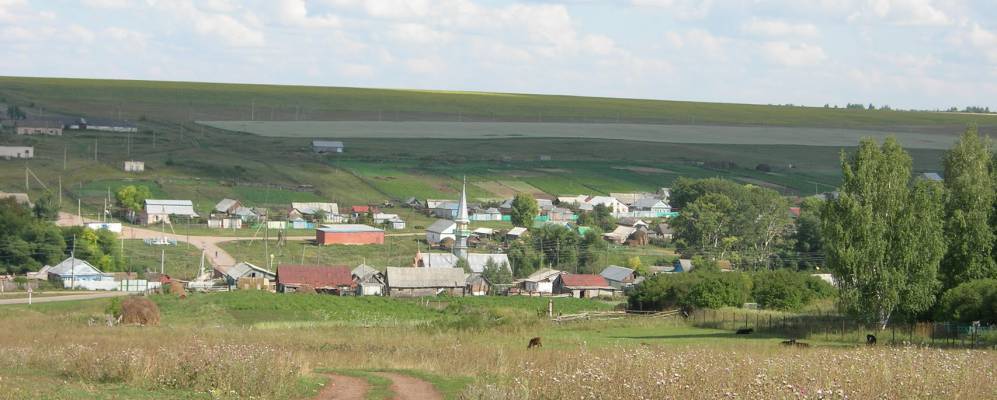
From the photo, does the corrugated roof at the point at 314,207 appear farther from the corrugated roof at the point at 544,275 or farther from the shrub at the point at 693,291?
the shrub at the point at 693,291

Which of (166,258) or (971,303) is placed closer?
(971,303)

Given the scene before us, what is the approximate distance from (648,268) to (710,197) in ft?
56.1

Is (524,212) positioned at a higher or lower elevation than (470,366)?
higher

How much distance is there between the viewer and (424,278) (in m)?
55.2

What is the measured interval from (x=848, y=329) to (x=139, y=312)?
65.5 feet

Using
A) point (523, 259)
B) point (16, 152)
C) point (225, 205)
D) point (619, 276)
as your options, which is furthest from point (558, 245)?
point (16, 152)

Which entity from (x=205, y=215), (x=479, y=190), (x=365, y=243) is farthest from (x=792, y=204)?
(x=205, y=215)

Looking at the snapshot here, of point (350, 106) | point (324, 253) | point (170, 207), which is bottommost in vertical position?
point (324, 253)

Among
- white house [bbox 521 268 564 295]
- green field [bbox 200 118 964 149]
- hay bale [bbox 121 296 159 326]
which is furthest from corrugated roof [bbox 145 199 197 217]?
green field [bbox 200 118 964 149]

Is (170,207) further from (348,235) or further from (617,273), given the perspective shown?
(617,273)

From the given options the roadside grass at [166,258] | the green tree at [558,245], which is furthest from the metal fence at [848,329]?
the roadside grass at [166,258]

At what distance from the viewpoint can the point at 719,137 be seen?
144 m

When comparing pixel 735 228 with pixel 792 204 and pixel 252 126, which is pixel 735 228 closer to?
pixel 792 204

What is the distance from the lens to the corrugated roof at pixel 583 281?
194ft
